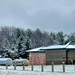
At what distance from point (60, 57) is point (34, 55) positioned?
20.0ft

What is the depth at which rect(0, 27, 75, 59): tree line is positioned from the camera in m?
94.3

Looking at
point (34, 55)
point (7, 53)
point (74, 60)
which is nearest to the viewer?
point (74, 60)

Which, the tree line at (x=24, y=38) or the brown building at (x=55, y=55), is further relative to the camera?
the tree line at (x=24, y=38)

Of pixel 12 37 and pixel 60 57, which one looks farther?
pixel 12 37

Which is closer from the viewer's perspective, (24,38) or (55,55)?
(55,55)

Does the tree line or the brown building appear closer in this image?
the brown building

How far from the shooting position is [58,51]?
62.8m

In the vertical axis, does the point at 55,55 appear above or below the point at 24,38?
below

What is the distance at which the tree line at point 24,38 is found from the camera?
94.3 metres

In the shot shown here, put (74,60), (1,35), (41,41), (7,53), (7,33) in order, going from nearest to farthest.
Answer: (74,60) → (7,53) → (1,35) → (7,33) → (41,41)

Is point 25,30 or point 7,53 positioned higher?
point 25,30

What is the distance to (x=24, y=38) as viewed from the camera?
101812mm

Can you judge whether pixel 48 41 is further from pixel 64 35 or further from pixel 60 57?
pixel 60 57

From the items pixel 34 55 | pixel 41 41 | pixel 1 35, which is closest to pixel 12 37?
pixel 1 35
